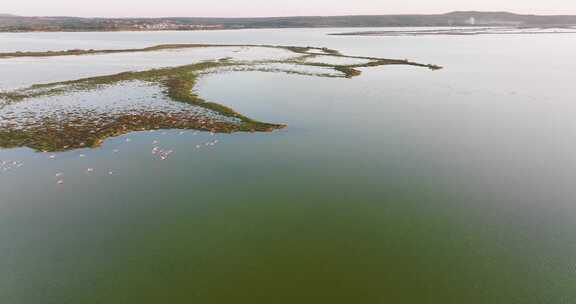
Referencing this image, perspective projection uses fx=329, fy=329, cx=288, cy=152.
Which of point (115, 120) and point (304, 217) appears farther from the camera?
point (115, 120)

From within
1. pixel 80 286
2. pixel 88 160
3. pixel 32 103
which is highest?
pixel 32 103

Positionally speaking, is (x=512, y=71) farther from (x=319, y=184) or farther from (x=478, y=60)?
(x=319, y=184)

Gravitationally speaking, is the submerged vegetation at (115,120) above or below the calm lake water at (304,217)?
above

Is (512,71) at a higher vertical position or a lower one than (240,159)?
higher

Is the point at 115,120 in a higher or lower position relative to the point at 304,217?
higher

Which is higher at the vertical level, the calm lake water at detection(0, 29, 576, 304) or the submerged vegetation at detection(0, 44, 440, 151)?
the submerged vegetation at detection(0, 44, 440, 151)

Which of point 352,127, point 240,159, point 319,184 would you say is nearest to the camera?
point 319,184

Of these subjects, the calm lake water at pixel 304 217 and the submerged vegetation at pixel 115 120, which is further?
the submerged vegetation at pixel 115 120

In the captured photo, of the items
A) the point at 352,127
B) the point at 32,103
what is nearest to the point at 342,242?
the point at 352,127
